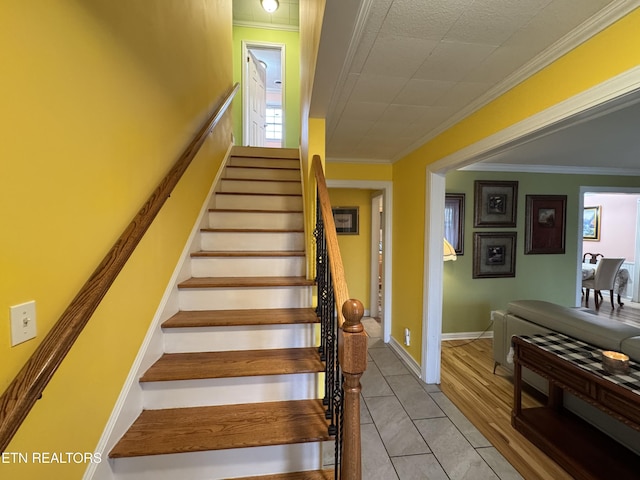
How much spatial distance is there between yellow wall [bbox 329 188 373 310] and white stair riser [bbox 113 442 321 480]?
356 centimetres

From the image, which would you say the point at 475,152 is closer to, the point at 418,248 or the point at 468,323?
the point at 418,248

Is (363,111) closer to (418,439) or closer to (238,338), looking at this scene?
(238,338)

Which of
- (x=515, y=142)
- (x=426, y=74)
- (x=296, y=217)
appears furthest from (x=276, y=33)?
(x=515, y=142)

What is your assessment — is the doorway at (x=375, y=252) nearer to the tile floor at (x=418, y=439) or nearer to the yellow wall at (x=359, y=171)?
the yellow wall at (x=359, y=171)

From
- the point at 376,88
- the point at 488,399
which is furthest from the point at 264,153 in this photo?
the point at 488,399

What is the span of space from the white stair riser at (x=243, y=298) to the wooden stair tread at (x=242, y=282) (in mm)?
36

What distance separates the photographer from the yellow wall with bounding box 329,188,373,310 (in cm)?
486

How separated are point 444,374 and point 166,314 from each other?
2.80 m

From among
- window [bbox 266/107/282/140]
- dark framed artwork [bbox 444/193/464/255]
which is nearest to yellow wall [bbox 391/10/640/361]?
dark framed artwork [bbox 444/193/464/255]

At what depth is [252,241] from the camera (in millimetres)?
2430

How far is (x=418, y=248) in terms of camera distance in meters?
3.07

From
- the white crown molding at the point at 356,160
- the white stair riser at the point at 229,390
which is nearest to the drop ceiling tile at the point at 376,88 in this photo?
the white crown molding at the point at 356,160

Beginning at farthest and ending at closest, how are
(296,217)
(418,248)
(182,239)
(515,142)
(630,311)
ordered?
(630,311)
(418,248)
(296,217)
(182,239)
(515,142)

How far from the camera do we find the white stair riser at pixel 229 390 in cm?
145
